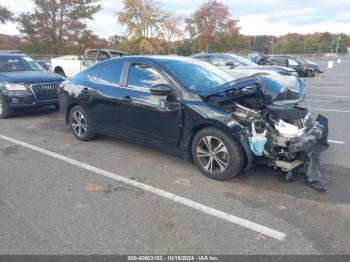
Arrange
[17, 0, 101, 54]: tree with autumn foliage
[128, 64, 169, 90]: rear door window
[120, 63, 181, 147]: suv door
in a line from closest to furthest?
[120, 63, 181, 147]: suv door
[128, 64, 169, 90]: rear door window
[17, 0, 101, 54]: tree with autumn foliage

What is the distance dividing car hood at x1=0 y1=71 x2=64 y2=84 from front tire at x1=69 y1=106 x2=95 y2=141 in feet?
7.95

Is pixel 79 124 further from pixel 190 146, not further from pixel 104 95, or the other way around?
pixel 190 146

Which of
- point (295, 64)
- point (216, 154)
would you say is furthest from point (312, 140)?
point (295, 64)

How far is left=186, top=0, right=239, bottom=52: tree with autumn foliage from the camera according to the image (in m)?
39.4

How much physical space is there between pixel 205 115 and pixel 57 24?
3710 centimetres

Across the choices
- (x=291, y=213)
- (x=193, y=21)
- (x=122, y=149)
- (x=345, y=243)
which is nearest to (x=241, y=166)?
(x=291, y=213)

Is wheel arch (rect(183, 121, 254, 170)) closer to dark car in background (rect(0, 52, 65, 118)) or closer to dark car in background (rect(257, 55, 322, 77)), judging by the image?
dark car in background (rect(0, 52, 65, 118))

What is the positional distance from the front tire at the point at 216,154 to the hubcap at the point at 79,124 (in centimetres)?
249

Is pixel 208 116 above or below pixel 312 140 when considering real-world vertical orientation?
above

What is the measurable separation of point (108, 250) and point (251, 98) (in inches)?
103

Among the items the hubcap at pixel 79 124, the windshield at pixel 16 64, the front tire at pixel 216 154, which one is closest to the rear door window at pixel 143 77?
the front tire at pixel 216 154

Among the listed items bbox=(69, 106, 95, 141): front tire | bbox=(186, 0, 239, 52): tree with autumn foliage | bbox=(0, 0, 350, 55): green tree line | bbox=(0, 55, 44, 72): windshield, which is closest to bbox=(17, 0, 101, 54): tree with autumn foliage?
bbox=(0, 0, 350, 55): green tree line

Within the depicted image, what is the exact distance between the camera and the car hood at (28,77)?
7324mm

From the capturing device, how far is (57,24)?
35.6 metres
